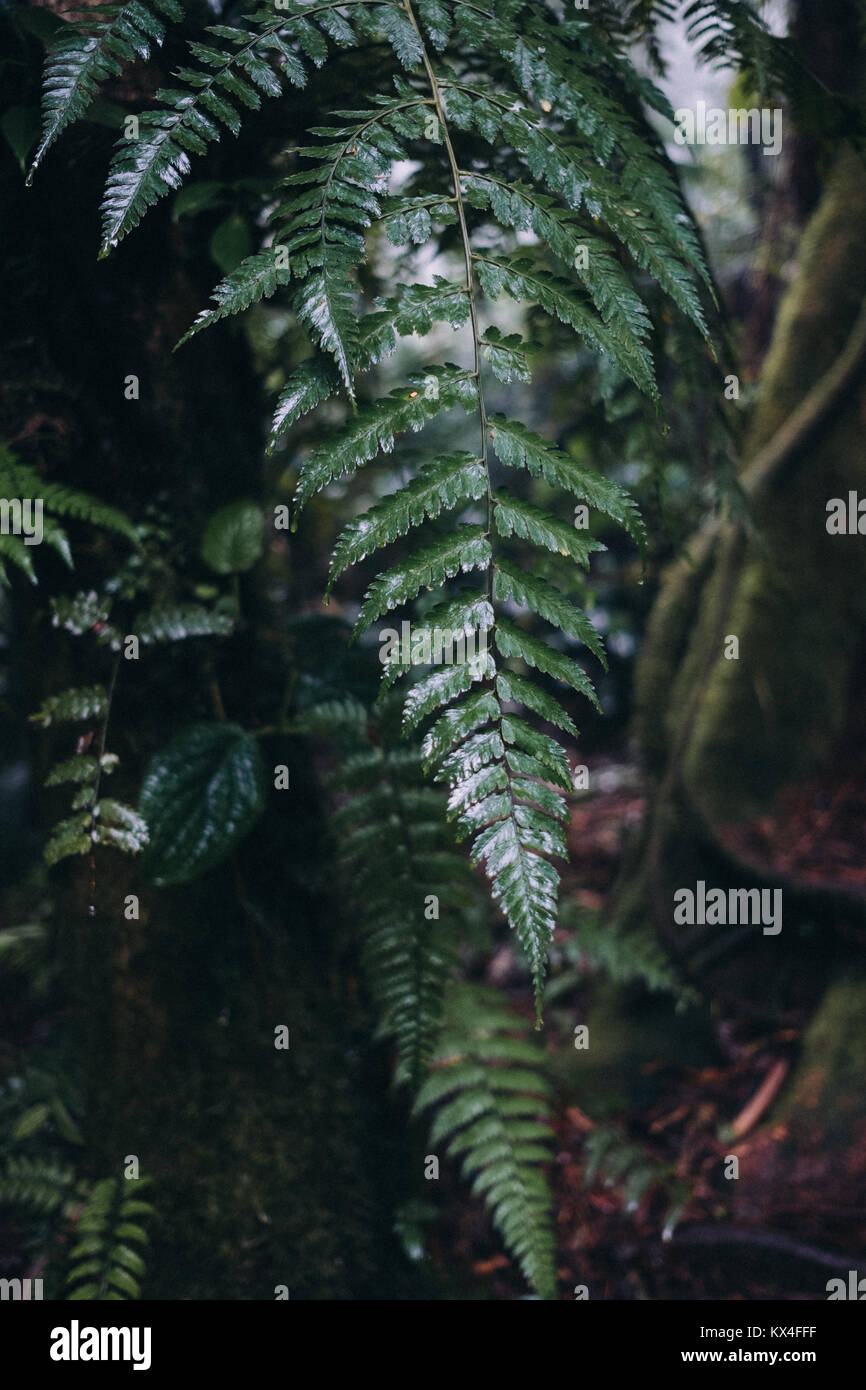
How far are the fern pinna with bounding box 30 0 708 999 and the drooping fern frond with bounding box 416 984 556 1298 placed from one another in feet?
3.40

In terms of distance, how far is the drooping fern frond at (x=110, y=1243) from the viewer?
1.62 meters

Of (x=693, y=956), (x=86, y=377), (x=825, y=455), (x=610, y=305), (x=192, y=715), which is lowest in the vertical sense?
(x=693, y=956)

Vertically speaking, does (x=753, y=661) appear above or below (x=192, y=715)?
above

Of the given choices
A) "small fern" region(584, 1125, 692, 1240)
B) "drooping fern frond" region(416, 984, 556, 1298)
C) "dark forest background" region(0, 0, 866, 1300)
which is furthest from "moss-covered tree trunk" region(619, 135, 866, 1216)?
"drooping fern frond" region(416, 984, 556, 1298)

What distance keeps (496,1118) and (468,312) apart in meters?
1.74

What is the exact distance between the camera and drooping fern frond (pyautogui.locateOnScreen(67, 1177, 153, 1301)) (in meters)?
1.62

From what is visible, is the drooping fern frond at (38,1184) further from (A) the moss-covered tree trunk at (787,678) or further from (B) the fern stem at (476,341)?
(A) the moss-covered tree trunk at (787,678)

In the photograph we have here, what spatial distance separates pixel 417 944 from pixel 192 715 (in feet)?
2.29

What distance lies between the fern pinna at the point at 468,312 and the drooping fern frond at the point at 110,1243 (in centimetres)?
123

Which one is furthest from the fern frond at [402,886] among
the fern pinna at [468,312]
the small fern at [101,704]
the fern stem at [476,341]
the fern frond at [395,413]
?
the fern frond at [395,413]

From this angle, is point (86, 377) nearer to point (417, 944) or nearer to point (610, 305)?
point (610, 305)

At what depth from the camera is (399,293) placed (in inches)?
46.3

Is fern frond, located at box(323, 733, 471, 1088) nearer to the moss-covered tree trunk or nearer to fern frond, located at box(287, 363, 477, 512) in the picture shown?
fern frond, located at box(287, 363, 477, 512)
